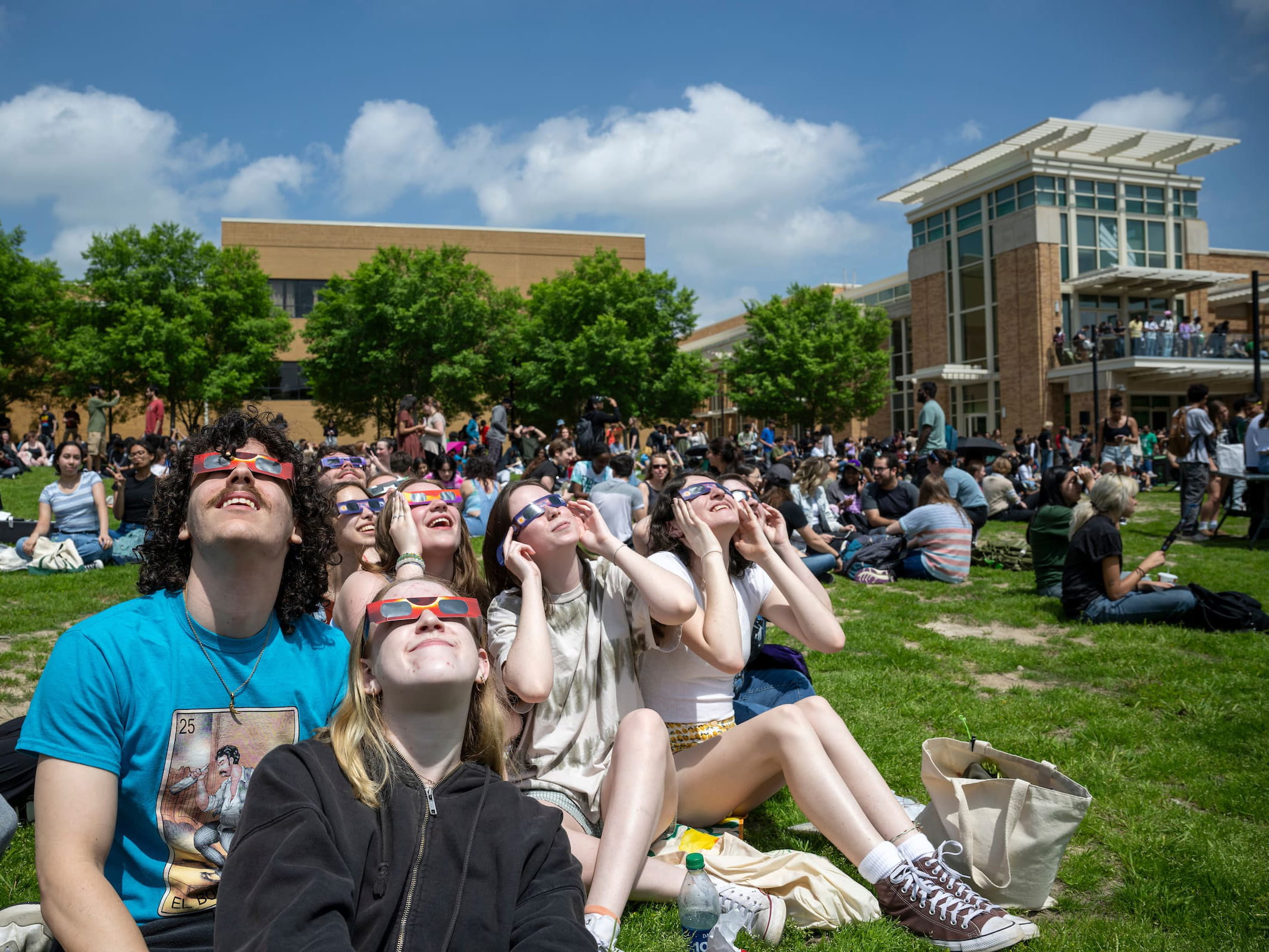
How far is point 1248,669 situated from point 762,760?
4850 millimetres

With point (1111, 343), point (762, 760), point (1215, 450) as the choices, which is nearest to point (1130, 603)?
point (762, 760)

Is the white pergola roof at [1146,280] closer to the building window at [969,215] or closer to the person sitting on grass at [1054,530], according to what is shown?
the building window at [969,215]

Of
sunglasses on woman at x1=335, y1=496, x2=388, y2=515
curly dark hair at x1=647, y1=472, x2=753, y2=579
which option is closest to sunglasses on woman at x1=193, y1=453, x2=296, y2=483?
curly dark hair at x1=647, y1=472, x2=753, y2=579

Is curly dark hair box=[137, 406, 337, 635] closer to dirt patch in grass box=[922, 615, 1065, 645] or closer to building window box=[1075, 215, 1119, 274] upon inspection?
dirt patch in grass box=[922, 615, 1065, 645]

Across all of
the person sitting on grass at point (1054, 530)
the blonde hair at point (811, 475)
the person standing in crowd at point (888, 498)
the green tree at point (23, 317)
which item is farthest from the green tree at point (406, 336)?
the person sitting on grass at point (1054, 530)

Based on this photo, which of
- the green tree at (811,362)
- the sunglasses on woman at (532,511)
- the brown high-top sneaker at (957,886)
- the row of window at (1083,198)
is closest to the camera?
the brown high-top sneaker at (957,886)

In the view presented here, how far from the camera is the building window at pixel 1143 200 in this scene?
40219mm

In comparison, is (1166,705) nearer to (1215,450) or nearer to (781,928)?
(781,928)

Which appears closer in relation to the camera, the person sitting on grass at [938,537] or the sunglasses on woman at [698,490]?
the sunglasses on woman at [698,490]

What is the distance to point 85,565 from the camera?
973 centimetres

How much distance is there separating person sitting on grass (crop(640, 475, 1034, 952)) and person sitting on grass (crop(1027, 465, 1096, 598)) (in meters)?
5.58

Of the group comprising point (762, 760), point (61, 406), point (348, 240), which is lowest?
point (762, 760)

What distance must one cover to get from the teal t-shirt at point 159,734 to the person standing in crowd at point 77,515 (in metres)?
9.19

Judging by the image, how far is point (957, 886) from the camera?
294 centimetres
